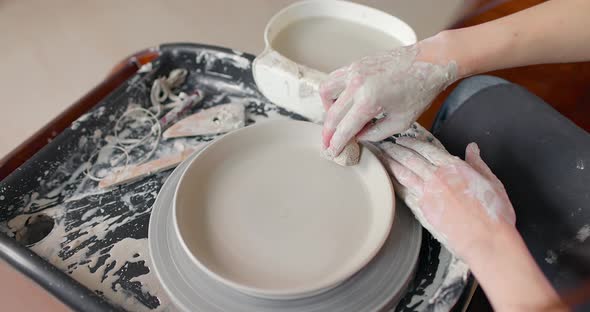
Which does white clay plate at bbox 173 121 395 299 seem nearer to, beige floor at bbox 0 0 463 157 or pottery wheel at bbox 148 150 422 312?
pottery wheel at bbox 148 150 422 312

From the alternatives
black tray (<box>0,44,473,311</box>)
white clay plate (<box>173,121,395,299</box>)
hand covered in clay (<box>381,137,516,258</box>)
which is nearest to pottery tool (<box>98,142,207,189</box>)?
black tray (<box>0,44,473,311</box>)

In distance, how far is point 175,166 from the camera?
3.07ft

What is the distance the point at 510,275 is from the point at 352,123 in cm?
37

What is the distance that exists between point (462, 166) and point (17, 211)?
93 centimetres

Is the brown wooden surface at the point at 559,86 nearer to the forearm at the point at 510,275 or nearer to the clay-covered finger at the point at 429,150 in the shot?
the clay-covered finger at the point at 429,150

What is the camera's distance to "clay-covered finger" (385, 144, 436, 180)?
2.47ft

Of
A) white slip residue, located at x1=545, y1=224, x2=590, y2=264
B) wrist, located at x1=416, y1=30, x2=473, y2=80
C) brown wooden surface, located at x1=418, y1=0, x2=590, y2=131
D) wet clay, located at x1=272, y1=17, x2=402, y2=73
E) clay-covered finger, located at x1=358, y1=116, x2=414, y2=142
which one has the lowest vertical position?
brown wooden surface, located at x1=418, y1=0, x2=590, y2=131

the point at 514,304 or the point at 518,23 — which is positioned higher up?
the point at 518,23

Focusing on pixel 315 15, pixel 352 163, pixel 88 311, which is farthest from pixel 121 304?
pixel 315 15

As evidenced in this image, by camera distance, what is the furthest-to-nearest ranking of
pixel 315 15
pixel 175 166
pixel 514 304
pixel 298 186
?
1. pixel 315 15
2. pixel 175 166
3. pixel 298 186
4. pixel 514 304

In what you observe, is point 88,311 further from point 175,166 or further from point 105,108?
point 105,108

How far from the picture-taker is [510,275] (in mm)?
587

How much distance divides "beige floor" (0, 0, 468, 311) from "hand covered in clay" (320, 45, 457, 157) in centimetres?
134

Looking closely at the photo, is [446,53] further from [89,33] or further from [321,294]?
[89,33]
